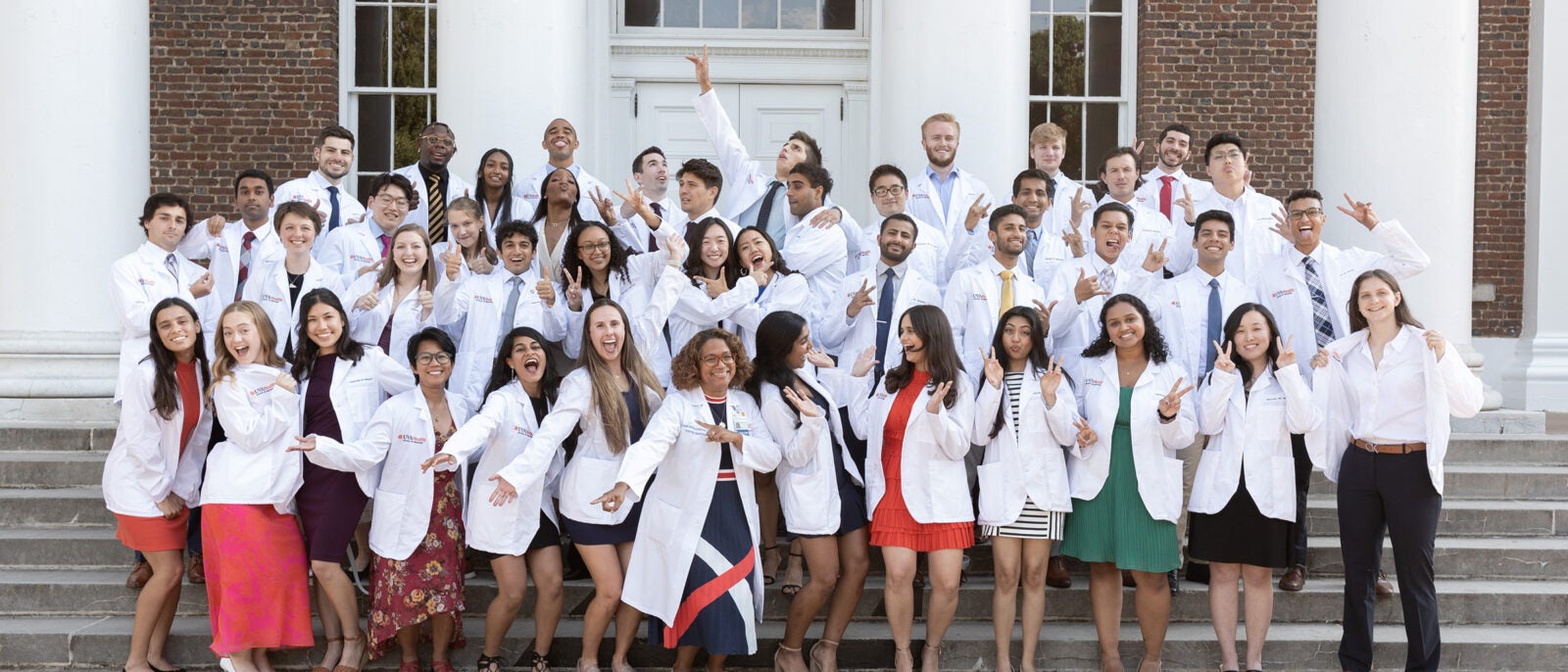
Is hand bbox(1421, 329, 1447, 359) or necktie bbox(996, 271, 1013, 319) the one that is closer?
hand bbox(1421, 329, 1447, 359)

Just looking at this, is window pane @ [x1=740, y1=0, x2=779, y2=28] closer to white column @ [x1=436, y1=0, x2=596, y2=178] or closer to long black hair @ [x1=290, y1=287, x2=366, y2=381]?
white column @ [x1=436, y1=0, x2=596, y2=178]

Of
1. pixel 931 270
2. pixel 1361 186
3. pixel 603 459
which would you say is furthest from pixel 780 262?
pixel 1361 186

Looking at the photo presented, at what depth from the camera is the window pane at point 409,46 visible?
11641mm

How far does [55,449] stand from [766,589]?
4.80 m

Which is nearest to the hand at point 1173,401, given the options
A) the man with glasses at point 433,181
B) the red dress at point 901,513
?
the red dress at point 901,513

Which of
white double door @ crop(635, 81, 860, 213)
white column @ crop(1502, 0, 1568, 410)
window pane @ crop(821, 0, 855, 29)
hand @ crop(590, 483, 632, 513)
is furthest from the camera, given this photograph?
white column @ crop(1502, 0, 1568, 410)

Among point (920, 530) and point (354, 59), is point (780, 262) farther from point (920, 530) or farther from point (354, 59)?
point (354, 59)

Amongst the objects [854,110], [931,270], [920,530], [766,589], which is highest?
[854,110]

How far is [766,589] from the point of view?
6.74m

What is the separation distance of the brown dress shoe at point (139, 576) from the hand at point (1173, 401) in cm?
512

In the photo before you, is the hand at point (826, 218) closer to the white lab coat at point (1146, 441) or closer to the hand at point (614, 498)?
the white lab coat at point (1146, 441)

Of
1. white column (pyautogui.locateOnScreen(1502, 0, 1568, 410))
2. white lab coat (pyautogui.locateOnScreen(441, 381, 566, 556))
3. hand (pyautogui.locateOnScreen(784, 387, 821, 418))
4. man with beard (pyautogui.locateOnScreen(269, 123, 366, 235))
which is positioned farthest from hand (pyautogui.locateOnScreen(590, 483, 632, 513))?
white column (pyautogui.locateOnScreen(1502, 0, 1568, 410))

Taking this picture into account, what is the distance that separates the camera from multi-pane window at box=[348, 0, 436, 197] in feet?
38.2

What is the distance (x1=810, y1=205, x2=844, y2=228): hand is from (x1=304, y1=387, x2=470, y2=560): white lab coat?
8.11ft
